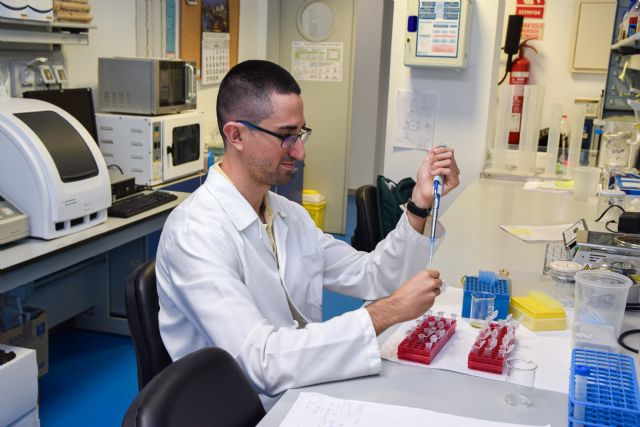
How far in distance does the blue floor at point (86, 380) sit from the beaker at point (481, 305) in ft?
5.11

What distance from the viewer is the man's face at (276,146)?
4.97ft

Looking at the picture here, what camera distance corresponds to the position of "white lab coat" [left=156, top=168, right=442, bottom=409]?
1.25 metres

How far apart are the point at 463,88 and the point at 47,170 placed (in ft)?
7.56

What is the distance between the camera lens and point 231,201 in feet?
4.93

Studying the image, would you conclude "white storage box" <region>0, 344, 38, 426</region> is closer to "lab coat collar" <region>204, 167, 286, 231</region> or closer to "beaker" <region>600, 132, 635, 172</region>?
"lab coat collar" <region>204, 167, 286, 231</region>

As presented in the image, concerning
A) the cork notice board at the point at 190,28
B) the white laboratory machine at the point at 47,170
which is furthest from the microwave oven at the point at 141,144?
the cork notice board at the point at 190,28

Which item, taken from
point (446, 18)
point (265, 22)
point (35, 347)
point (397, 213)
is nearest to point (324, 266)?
point (397, 213)

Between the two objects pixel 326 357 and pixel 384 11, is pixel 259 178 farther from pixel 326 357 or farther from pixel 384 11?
pixel 384 11

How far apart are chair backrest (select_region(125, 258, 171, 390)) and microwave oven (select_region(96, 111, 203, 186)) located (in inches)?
76.8

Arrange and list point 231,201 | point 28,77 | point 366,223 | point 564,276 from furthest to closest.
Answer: point 28,77 → point 366,223 → point 564,276 → point 231,201

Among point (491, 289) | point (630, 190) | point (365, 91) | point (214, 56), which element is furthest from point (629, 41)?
point (365, 91)

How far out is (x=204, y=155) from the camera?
159 inches

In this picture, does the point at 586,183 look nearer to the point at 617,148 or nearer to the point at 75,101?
the point at 617,148

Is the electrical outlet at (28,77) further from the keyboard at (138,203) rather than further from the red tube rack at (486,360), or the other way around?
the red tube rack at (486,360)
